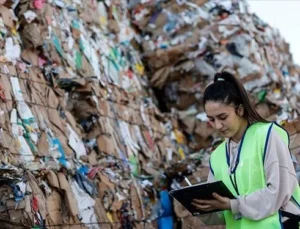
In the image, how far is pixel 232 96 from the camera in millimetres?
2168

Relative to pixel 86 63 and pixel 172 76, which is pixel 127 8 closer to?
pixel 172 76

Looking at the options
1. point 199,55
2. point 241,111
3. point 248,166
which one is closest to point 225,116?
point 241,111

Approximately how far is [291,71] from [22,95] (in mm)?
5167

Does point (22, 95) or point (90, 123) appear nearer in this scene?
point (22, 95)

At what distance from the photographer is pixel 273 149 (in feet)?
6.66

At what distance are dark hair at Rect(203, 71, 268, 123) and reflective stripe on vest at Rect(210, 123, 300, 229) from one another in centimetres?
4

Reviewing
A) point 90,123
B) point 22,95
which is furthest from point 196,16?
point 22,95

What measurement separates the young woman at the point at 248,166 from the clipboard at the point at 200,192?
0.02 metres

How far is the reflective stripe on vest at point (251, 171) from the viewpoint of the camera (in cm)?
202

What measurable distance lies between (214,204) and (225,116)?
31 centimetres

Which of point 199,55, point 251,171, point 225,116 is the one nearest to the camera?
point 251,171

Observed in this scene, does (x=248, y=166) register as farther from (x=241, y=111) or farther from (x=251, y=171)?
(x=241, y=111)

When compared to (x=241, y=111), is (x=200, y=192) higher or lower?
lower

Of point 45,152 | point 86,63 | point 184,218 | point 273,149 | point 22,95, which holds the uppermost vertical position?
point 86,63
